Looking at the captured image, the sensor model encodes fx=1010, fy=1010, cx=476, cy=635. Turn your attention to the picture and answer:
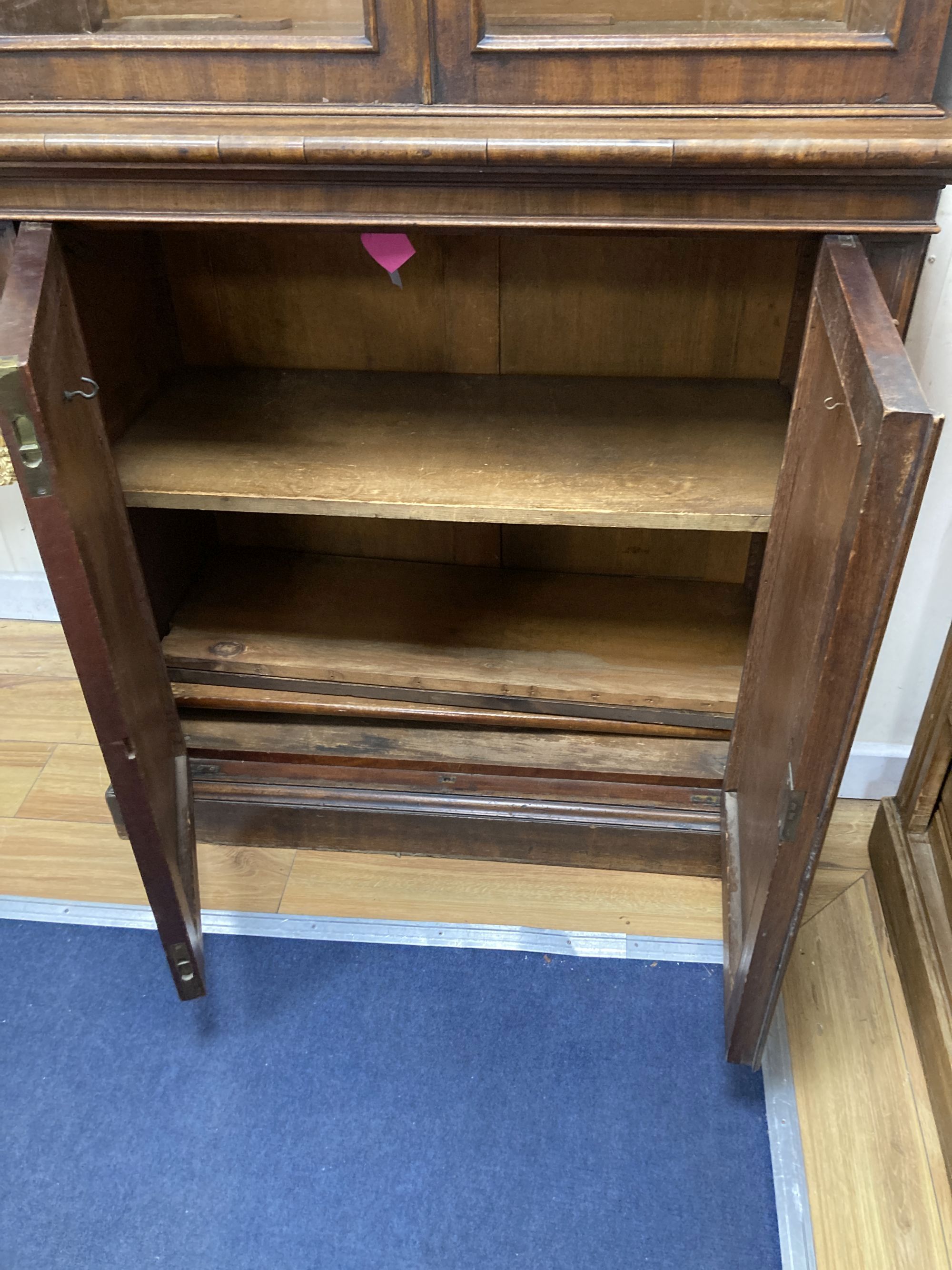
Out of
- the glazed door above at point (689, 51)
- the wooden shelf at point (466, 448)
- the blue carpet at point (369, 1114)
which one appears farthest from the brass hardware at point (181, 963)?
the glazed door above at point (689, 51)

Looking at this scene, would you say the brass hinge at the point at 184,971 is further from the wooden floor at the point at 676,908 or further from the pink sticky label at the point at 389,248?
the pink sticky label at the point at 389,248

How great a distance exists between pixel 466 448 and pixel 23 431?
19.9 inches

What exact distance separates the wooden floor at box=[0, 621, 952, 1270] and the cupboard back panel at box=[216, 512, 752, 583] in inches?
16.5

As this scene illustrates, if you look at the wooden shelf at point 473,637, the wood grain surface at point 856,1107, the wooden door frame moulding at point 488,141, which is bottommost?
the wood grain surface at point 856,1107

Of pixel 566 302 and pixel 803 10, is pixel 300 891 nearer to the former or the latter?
pixel 566 302

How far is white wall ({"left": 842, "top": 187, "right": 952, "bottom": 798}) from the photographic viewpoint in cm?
108

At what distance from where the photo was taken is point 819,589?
2.58 ft

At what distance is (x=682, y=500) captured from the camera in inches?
41.9

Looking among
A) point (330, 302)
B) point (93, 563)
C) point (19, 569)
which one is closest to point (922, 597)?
point (330, 302)

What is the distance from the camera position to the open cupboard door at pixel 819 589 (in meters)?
0.68

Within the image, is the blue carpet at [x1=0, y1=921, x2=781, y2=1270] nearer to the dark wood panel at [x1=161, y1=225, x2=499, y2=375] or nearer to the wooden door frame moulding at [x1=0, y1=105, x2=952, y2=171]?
the dark wood panel at [x1=161, y1=225, x2=499, y2=375]

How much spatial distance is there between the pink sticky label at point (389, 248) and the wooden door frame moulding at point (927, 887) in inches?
30.4

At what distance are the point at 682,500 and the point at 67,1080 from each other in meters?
0.97

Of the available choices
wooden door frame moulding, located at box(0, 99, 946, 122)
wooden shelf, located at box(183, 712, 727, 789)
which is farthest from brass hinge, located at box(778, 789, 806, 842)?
wooden door frame moulding, located at box(0, 99, 946, 122)
